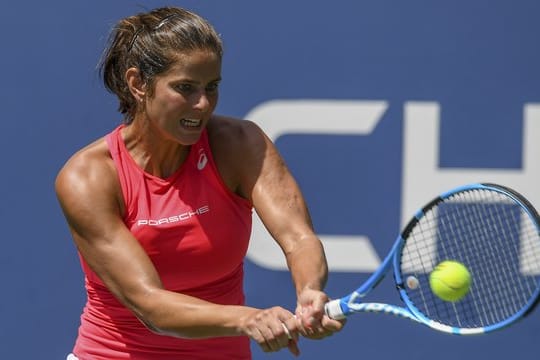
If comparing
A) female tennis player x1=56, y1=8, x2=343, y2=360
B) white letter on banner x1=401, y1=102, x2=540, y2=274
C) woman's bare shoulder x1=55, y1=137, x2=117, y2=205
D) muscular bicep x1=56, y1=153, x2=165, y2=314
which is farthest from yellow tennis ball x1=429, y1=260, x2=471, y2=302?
white letter on banner x1=401, y1=102, x2=540, y2=274

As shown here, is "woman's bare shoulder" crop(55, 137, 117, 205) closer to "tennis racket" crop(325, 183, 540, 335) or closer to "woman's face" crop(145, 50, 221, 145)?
"woman's face" crop(145, 50, 221, 145)

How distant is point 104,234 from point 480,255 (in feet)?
3.76

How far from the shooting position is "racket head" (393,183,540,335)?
11.3 ft

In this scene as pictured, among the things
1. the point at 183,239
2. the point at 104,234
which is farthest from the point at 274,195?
the point at 104,234

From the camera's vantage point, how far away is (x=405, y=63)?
3.94 meters

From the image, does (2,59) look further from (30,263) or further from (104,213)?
(104,213)

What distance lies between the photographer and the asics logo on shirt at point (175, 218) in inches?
114

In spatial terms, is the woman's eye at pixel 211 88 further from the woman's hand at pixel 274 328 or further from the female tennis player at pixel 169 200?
the woman's hand at pixel 274 328

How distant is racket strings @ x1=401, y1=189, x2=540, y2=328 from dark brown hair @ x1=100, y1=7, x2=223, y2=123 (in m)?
1.01

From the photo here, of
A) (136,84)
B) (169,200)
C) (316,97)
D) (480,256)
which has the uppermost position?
(316,97)

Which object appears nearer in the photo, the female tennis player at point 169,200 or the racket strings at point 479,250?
the female tennis player at point 169,200

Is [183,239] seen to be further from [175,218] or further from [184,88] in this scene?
[184,88]

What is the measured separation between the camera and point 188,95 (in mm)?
2785

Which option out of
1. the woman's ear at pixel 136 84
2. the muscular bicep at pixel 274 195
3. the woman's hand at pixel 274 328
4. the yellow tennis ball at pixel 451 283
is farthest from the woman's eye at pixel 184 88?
the yellow tennis ball at pixel 451 283
